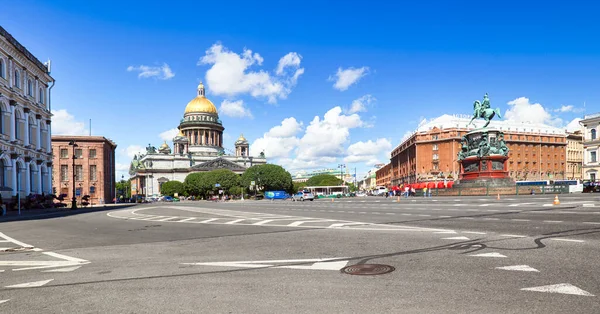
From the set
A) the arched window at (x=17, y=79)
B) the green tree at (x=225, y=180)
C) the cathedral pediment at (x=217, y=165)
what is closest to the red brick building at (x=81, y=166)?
the green tree at (x=225, y=180)

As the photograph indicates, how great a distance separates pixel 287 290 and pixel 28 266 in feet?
20.2

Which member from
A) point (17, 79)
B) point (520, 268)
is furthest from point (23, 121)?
point (520, 268)

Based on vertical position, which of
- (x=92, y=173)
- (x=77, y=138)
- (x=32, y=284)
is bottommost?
(x=32, y=284)

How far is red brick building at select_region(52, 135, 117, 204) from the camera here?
299 ft

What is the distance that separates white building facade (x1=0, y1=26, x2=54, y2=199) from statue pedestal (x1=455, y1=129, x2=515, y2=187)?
50.0m

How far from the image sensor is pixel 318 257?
867 cm

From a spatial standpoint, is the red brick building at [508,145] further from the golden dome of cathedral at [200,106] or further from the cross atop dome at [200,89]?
the cross atop dome at [200,89]

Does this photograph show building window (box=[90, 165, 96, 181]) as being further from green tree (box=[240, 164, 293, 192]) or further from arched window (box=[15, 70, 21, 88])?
arched window (box=[15, 70, 21, 88])

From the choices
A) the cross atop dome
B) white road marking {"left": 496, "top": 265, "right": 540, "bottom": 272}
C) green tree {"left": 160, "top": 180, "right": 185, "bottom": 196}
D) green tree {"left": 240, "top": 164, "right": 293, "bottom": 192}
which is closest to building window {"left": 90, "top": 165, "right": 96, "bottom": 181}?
green tree {"left": 240, "top": 164, "right": 293, "bottom": 192}

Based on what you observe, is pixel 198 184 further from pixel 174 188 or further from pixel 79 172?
pixel 79 172

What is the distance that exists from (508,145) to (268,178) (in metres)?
69.6

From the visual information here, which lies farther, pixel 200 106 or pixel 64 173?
pixel 200 106

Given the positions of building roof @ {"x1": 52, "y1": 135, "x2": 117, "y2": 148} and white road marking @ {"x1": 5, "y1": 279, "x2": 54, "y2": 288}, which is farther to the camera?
building roof @ {"x1": 52, "y1": 135, "x2": 117, "y2": 148}

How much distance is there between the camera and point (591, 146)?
85.1m
